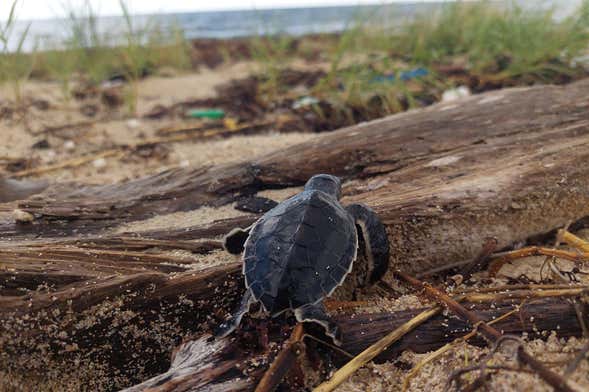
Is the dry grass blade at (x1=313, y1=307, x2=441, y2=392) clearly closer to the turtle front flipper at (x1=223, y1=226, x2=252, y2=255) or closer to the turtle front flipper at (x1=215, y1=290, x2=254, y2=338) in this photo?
the turtle front flipper at (x1=215, y1=290, x2=254, y2=338)

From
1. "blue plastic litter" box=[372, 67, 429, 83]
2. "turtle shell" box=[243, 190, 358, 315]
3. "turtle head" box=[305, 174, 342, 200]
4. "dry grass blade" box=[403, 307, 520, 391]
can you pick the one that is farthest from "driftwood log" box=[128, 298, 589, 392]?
"blue plastic litter" box=[372, 67, 429, 83]

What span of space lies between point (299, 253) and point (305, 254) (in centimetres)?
2

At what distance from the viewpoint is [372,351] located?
145 cm

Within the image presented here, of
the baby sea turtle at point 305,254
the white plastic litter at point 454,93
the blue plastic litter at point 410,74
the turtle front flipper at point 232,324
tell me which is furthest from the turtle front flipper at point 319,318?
the blue plastic litter at point 410,74

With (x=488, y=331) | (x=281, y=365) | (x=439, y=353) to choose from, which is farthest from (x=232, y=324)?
(x=488, y=331)

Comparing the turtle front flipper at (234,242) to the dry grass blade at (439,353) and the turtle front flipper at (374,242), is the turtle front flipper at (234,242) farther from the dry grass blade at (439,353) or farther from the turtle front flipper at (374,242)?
the dry grass blade at (439,353)

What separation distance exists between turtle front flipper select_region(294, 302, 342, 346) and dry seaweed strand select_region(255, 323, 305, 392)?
0.07 meters

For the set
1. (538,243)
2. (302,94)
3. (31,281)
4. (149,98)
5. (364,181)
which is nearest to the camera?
(31,281)

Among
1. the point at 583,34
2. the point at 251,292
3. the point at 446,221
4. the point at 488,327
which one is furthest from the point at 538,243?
the point at 583,34

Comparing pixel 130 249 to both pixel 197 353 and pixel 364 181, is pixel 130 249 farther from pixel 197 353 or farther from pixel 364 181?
pixel 364 181

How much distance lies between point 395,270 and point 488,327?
67cm

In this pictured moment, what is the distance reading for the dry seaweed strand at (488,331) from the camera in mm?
1071

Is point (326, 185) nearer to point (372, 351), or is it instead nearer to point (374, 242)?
point (374, 242)

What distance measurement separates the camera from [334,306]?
5.65 ft
